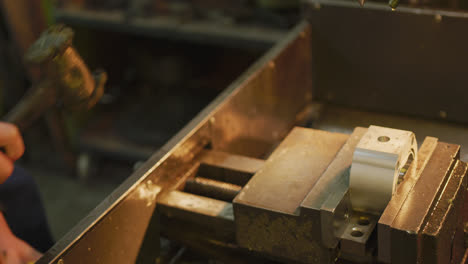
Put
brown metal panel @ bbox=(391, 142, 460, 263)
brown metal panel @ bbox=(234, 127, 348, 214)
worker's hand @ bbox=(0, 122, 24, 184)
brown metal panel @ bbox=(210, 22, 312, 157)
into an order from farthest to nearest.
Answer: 1. brown metal panel @ bbox=(210, 22, 312, 157)
2. worker's hand @ bbox=(0, 122, 24, 184)
3. brown metal panel @ bbox=(234, 127, 348, 214)
4. brown metal panel @ bbox=(391, 142, 460, 263)

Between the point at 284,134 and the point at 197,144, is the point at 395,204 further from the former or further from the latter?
the point at 284,134

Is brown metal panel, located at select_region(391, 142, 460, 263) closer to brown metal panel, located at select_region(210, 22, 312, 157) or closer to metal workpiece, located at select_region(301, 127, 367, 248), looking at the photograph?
metal workpiece, located at select_region(301, 127, 367, 248)

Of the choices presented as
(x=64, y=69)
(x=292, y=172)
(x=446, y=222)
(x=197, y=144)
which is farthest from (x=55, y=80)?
(x=446, y=222)

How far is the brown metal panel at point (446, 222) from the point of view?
0.84 meters

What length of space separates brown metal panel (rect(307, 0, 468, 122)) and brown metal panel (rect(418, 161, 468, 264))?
0.46m

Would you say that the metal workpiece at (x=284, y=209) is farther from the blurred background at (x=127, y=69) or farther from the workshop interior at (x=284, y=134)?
the blurred background at (x=127, y=69)

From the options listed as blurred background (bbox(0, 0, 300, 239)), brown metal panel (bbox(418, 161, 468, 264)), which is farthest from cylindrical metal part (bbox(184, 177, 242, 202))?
blurred background (bbox(0, 0, 300, 239))

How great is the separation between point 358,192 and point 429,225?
0.12 metres

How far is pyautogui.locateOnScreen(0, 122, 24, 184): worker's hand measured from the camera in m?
1.08

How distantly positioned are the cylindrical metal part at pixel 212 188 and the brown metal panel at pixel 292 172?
0.08m

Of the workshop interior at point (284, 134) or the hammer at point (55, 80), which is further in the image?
the hammer at point (55, 80)

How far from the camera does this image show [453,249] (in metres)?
0.94

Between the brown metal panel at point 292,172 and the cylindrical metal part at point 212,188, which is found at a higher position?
the brown metal panel at point 292,172

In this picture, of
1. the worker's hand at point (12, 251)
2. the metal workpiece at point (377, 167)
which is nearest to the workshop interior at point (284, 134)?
the metal workpiece at point (377, 167)
